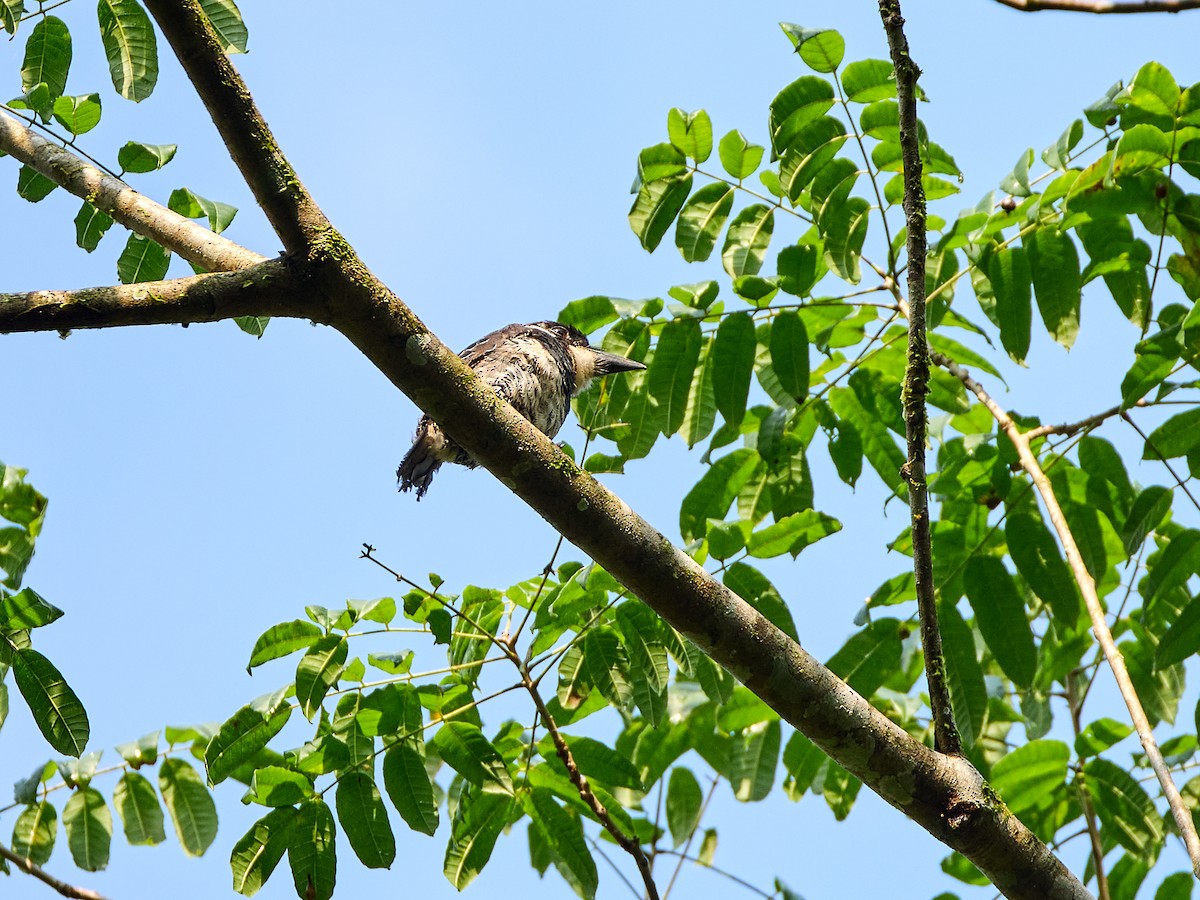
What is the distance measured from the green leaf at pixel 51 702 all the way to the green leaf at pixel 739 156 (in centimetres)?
242

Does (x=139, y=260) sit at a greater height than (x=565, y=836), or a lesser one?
greater

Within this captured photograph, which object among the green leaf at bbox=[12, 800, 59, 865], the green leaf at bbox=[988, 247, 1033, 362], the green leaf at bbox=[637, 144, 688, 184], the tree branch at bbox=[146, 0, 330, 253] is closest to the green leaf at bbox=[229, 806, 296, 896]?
the green leaf at bbox=[12, 800, 59, 865]

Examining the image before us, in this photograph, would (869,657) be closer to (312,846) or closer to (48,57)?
(312,846)

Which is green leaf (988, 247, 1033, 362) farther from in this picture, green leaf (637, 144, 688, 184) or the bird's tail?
the bird's tail

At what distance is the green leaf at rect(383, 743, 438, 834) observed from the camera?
2.94 metres

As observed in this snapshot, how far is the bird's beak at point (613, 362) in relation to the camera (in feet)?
12.7

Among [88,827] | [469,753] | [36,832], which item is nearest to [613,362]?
[469,753]

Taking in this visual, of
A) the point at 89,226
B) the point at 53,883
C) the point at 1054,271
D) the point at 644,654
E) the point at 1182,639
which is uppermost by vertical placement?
the point at 1054,271

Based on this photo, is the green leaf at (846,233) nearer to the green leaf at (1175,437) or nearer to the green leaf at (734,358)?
the green leaf at (734,358)

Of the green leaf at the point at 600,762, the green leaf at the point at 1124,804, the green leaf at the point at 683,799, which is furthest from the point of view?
the green leaf at the point at 683,799

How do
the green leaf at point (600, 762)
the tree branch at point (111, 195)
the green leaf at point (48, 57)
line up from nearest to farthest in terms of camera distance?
the tree branch at point (111, 195)
the green leaf at point (600, 762)
the green leaf at point (48, 57)

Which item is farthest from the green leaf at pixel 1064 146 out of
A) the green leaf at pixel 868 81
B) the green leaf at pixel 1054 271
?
the green leaf at pixel 868 81

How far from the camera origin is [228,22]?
9.93 ft

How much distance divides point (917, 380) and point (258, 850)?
2008 millimetres
